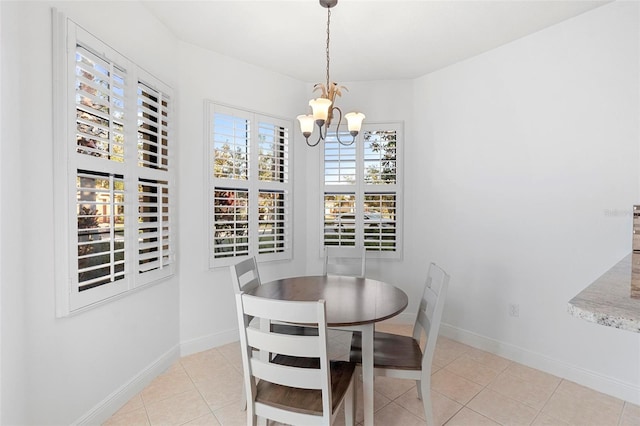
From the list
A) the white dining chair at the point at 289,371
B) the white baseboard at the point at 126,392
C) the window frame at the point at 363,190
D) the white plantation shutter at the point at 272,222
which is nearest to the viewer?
the white dining chair at the point at 289,371

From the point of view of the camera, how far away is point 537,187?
2686 millimetres

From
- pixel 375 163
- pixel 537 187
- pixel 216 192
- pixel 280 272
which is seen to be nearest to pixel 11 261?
pixel 216 192

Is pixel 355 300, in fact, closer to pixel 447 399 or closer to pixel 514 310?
pixel 447 399

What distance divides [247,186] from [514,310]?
2.79 meters

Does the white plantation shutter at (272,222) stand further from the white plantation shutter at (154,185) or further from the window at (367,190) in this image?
the white plantation shutter at (154,185)

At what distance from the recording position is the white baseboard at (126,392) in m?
1.92

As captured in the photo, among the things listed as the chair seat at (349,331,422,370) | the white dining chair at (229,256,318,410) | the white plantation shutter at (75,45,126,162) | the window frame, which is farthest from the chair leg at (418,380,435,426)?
the white plantation shutter at (75,45,126,162)

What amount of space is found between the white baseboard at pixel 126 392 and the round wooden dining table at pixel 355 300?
1080mm

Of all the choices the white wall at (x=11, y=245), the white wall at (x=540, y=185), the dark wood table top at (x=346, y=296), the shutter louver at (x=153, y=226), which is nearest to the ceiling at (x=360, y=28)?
the white wall at (x=540, y=185)

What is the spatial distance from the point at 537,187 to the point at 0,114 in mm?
3519

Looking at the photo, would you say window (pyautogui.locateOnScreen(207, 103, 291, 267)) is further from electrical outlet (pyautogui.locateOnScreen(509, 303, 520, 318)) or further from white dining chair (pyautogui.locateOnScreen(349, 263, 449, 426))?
electrical outlet (pyautogui.locateOnScreen(509, 303, 520, 318))

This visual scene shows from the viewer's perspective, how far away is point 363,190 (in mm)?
3719

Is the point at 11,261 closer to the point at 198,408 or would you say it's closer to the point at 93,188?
the point at 93,188

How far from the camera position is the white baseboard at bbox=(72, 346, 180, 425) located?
1.92 m
